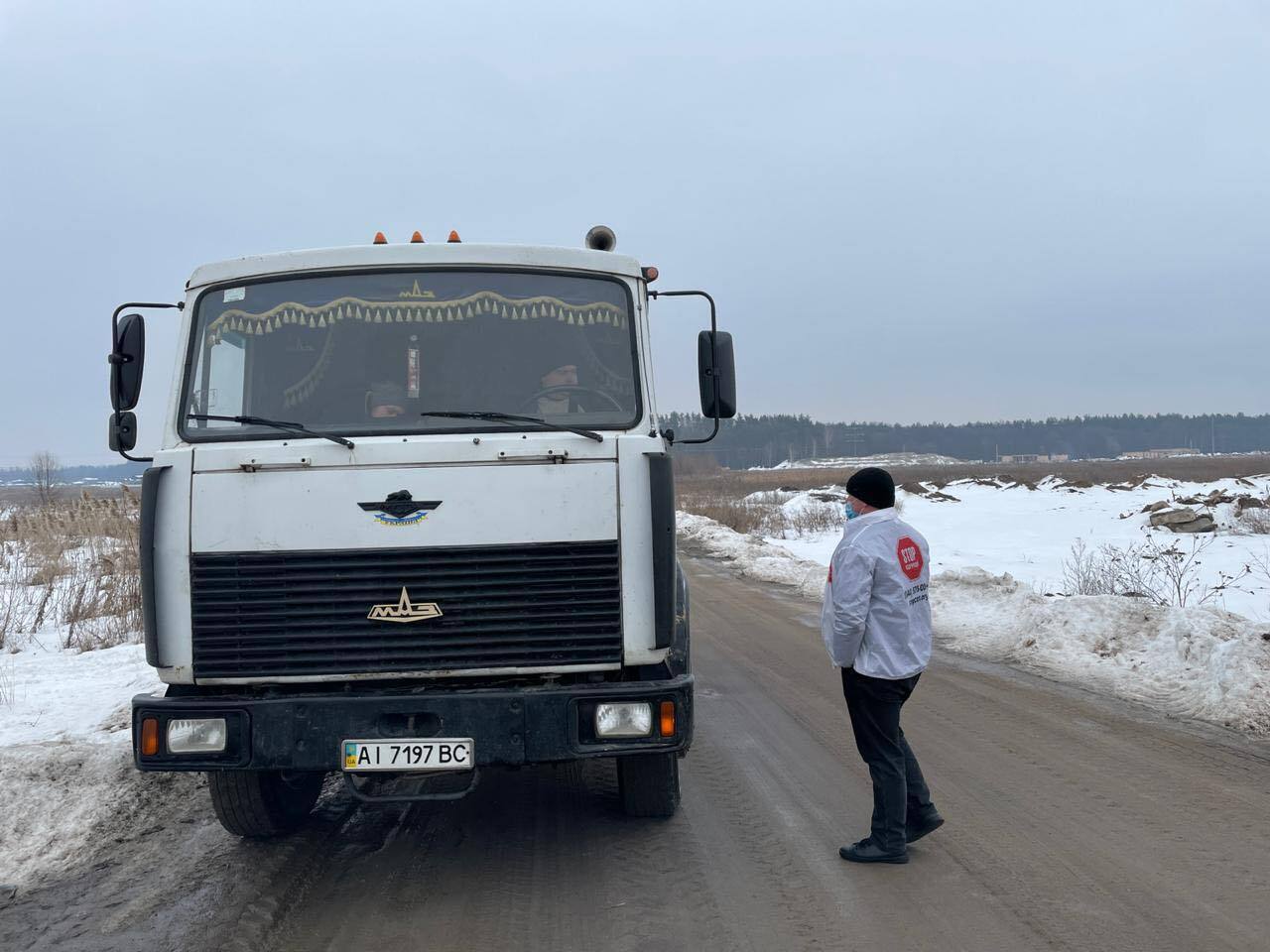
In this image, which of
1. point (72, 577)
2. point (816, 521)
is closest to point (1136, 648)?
point (72, 577)

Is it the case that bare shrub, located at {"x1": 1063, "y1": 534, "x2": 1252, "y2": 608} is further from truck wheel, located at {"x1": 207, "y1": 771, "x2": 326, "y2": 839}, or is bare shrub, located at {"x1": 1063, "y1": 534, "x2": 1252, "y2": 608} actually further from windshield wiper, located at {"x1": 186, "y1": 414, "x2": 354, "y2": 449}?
windshield wiper, located at {"x1": 186, "y1": 414, "x2": 354, "y2": 449}

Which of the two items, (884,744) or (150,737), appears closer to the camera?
(150,737)

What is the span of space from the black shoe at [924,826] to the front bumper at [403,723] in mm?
1437

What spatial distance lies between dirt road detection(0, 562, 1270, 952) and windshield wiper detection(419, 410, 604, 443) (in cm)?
192

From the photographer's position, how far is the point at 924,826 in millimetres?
Answer: 4500

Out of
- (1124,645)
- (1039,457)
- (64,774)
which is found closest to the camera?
(64,774)

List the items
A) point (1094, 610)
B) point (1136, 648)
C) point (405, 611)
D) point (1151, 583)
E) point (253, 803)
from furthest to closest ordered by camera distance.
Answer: point (1151, 583) → point (1094, 610) → point (1136, 648) → point (253, 803) → point (405, 611)

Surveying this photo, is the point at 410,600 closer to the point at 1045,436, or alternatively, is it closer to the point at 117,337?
the point at 117,337

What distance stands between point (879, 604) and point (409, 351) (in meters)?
2.42

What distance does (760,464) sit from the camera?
449 feet

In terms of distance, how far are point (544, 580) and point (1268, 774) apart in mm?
4426

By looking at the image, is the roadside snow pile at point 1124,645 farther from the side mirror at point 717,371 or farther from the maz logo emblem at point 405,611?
the maz logo emblem at point 405,611

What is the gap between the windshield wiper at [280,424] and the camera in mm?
4125

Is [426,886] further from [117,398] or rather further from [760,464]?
[760,464]
